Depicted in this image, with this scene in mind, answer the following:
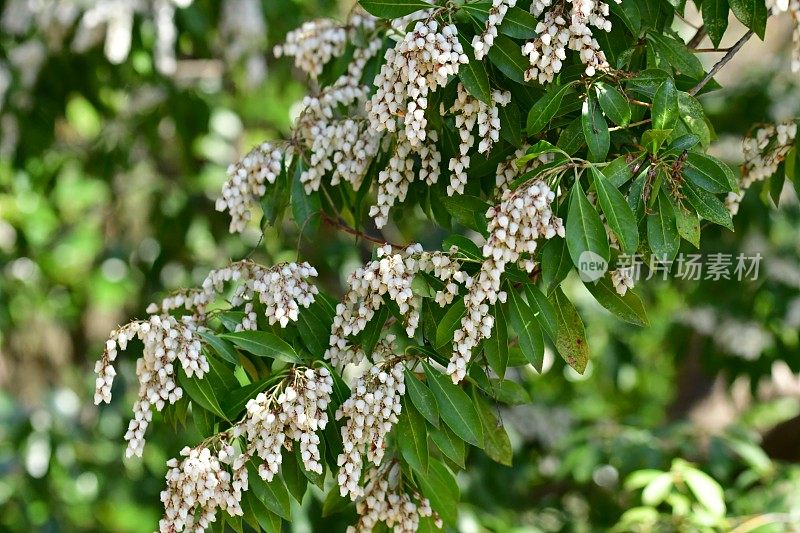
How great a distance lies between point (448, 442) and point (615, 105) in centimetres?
61

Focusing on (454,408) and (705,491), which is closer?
(454,408)

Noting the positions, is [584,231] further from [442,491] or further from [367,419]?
[442,491]

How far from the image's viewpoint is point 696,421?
4.02 meters

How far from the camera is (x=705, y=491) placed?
265cm

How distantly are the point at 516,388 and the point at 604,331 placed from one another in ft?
7.01

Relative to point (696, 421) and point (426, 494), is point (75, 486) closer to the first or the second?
point (426, 494)

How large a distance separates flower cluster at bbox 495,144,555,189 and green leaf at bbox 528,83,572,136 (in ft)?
0.31

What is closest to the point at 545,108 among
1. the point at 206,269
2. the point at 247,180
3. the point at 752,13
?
the point at 752,13

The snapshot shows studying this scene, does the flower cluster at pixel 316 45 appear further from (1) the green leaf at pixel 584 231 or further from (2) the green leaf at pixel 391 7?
(1) the green leaf at pixel 584 231

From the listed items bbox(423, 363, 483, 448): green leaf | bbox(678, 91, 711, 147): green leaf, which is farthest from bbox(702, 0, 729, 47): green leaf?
bbox(423, 363, 483, 448): green leaf

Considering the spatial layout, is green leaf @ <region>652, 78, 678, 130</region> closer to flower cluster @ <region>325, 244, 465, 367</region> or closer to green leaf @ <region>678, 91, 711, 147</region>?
green leaf @ <region>678, 91, 711, 147</region>

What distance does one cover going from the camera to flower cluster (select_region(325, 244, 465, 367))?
4.97 feet

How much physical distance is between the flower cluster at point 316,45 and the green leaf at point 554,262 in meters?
0.86

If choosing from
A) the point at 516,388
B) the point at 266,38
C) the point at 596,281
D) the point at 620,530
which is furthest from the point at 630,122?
the point at 266,38
